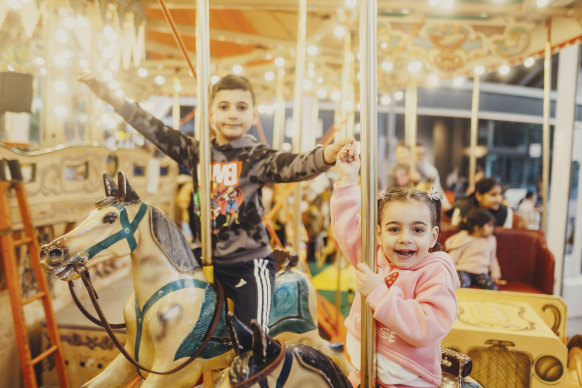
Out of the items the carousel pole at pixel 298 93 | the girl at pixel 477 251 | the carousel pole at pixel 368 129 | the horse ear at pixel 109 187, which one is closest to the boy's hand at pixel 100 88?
the horse ear at pixel 109 187

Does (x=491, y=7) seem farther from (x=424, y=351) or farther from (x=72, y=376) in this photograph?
(x=72, y=376)

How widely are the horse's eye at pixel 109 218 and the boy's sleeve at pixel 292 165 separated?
0.53m

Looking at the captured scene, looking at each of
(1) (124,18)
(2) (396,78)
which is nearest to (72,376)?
(1) (124,18)

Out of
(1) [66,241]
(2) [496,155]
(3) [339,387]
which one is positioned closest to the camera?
(3) [339,387]

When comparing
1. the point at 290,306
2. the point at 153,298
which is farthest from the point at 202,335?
the point at 290,306

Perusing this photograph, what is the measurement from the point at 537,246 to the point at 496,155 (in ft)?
20.9

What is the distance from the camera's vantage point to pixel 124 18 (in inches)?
125

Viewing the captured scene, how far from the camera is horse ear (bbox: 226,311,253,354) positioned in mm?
816

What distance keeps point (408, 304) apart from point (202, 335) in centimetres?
71

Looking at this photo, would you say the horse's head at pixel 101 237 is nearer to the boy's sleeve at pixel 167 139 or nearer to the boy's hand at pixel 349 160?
the boy's sleeve at pixel 167 139

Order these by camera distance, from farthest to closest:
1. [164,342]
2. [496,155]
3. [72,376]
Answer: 1. [496,155]
2. [72,376]
3. [164,342]

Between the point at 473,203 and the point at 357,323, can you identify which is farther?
the point at 473,203

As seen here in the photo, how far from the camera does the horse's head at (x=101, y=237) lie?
43.1 inches

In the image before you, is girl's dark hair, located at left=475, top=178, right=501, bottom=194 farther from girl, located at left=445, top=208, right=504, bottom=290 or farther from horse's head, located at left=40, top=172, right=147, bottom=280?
horse's head, located at left=40, top=172, right=147, bottom=280
